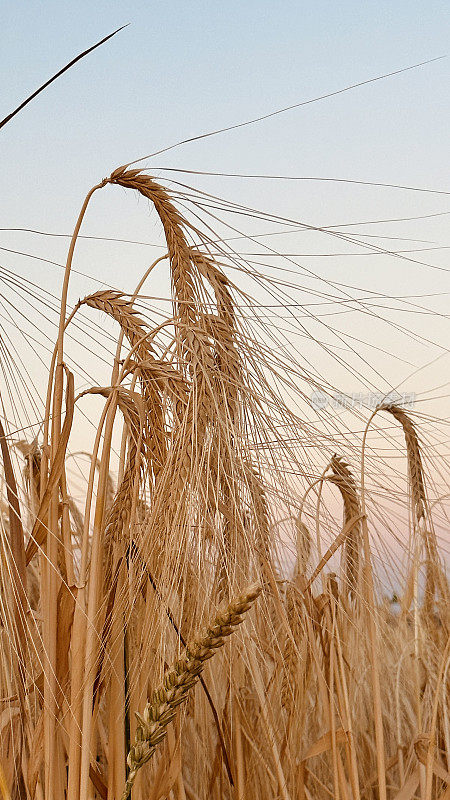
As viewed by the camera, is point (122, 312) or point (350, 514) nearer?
point (122, 312)

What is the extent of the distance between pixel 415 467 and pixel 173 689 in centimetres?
101

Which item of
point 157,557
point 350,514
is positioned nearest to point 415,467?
point 350,514

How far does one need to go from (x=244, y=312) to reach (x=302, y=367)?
0.34 feet

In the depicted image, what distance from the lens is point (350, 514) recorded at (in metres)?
1.39

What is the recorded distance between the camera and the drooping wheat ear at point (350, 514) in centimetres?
127

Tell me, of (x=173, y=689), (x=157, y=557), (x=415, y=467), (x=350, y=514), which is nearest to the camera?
(x=173, y=689)

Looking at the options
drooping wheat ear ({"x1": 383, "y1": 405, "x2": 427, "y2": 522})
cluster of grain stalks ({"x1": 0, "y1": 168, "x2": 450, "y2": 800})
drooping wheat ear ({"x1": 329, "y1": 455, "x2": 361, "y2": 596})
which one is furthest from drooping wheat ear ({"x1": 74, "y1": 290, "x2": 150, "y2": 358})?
drooping wheat ear ({"x1": 383, "y1": 405, "x2": 427, "y2": 522})

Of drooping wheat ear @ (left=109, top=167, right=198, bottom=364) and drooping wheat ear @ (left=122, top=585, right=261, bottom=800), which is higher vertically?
drooping wheat ear @ (left=109, top=167, right=198, bottom=364)

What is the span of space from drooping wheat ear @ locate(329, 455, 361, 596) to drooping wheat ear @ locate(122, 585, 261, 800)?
0.61 meters

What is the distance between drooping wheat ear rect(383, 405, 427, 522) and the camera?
150 centimetres

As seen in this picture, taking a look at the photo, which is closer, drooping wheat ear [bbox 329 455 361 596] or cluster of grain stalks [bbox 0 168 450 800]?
cluster of grain stalks [bbox 0 168 450 800]

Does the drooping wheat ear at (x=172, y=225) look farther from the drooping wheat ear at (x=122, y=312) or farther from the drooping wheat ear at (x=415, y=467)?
the drooping wheat ear at (x=415, y=467)

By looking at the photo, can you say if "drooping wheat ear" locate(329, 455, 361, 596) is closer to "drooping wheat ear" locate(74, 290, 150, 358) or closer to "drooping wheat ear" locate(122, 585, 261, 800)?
"drooping wheat ear" locate(74, 290, 150, 358)

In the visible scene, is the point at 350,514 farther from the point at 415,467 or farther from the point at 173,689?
the point at 173,689
